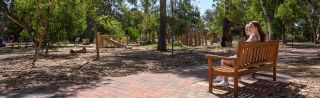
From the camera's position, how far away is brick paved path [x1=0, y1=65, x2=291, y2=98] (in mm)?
7262

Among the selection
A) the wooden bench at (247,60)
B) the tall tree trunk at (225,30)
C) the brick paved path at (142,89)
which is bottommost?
the brick paved path at (142,89)

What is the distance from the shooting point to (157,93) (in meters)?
7.42

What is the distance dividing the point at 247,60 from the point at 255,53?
17.4 inches

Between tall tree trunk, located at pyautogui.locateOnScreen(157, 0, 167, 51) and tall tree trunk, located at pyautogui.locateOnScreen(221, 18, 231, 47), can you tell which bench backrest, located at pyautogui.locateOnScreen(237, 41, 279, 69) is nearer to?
tall tree trunk, located at pyautogui.locateOnScreen(157, 0, 167, 51)

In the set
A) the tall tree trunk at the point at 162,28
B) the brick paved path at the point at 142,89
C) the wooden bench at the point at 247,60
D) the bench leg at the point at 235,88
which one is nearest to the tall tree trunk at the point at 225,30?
the tall tree trunk at the point at 162,28

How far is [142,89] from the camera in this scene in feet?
25.8

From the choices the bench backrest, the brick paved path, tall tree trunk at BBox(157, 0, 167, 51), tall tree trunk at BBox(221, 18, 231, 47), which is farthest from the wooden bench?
tall tree trunk at BBox(221, 18, 231, 47)

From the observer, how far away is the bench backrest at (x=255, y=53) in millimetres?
7145

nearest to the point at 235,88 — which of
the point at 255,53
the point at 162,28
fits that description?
the point at 255,53

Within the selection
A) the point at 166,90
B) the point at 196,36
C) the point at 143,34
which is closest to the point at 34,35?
the point at 166,90

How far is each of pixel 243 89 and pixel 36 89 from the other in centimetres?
385

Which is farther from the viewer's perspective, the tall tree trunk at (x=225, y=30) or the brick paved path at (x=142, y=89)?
the tall tree trunk at (x=225, y=30)

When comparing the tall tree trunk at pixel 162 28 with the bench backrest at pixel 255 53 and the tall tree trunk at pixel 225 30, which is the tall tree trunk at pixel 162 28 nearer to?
the tall tree trunk at pixel 225 30

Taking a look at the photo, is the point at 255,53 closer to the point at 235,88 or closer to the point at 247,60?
the point at 247,60
